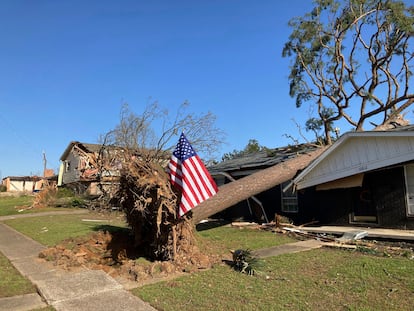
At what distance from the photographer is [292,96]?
23.9 m

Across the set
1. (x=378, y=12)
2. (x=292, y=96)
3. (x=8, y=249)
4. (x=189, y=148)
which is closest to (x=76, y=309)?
(x=189, y=148)

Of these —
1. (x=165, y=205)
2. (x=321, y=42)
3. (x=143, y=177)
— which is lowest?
(x=165, y=205)

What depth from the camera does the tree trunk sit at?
32.2 feet

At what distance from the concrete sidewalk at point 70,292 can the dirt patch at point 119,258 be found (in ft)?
1.15

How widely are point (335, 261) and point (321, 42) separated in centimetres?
1899

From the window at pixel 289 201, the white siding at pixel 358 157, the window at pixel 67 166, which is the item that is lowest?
the window at pixel 289 201

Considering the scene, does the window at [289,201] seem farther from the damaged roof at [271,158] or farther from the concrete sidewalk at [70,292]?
the concrete sidewalk at [70,292]

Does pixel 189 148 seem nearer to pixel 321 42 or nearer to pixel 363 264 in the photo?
pixel 363 264

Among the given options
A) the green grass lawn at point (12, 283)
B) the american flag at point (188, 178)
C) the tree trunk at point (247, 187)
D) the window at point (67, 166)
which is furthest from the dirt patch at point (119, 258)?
the window at point (67, 166)

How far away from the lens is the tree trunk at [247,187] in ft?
32.2

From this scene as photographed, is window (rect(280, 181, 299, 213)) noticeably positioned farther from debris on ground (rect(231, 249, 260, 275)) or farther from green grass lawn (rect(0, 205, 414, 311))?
debris on ground (rect(231, 249, 260, 275))

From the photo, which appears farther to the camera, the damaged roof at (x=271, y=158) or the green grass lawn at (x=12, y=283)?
the damaged roof at (x=271, y=158)

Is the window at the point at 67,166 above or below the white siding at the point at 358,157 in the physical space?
above

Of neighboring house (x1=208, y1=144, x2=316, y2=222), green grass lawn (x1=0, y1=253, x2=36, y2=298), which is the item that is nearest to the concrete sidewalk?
green grass lawn (x1=0, y1=253, x2=36, y2=298)
